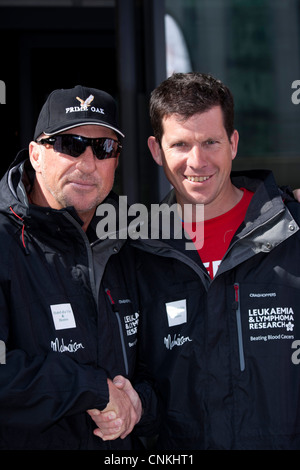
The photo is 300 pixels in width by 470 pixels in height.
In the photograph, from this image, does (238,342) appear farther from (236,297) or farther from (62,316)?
(62,316)

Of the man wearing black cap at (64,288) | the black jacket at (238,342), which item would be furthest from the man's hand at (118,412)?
the black jacket at (238,342)

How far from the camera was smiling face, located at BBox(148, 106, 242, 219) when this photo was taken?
83.0 inches

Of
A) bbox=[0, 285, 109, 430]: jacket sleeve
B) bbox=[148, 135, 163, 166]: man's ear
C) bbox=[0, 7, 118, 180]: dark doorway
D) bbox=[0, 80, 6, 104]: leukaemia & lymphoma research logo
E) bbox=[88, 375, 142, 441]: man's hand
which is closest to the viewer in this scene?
bbox=[0, 285, 109, 430]: jacket sleeve

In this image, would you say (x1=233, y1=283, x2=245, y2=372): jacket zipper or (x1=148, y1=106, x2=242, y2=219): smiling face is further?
(x1=148, y1=106, x2=242, y2=219): smiling face

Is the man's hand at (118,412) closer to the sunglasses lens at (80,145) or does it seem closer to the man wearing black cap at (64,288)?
the man wearing black cap at (64,288)

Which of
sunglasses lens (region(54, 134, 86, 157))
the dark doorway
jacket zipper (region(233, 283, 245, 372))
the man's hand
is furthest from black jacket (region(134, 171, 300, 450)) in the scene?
the dark doorway

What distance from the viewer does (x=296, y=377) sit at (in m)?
1.94

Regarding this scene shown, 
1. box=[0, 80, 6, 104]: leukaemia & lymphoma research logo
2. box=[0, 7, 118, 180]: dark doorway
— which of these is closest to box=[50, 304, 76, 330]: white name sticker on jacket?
box=[0, 80, 6, 104]: leukaemia & lymphoma research logo

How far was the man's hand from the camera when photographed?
1847 mm
